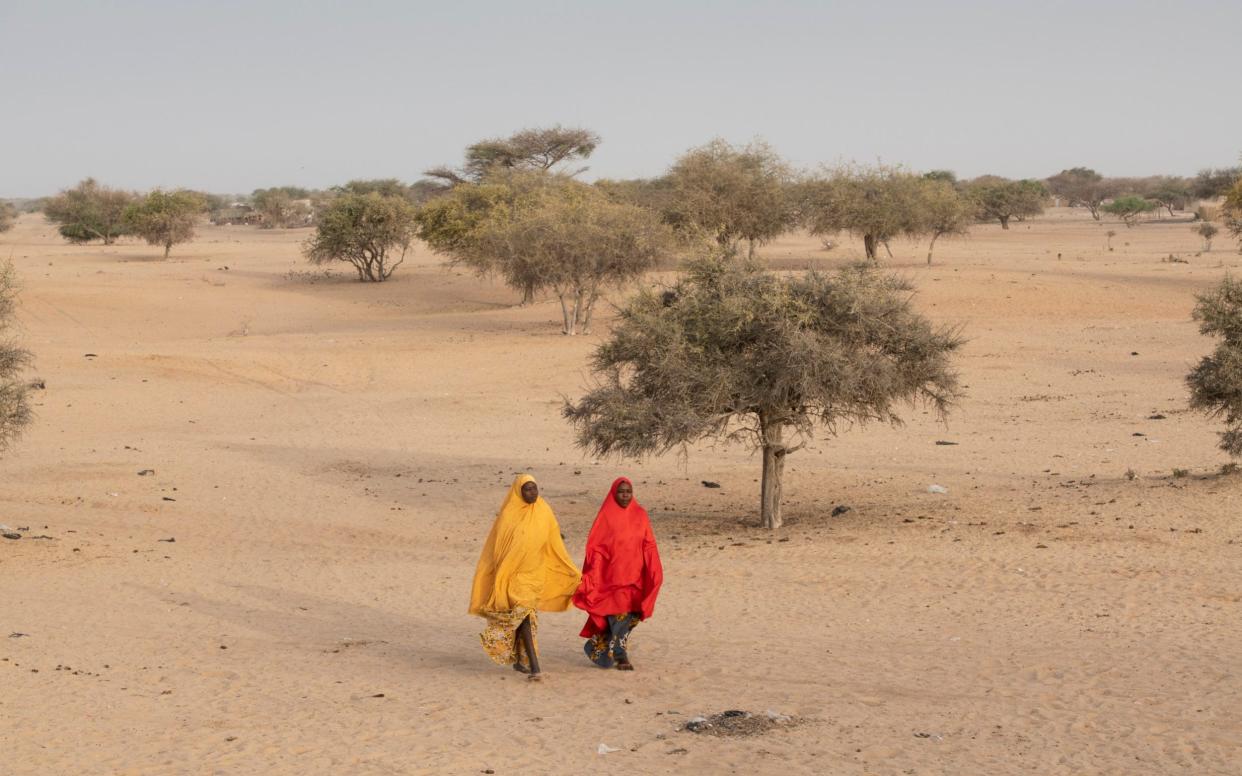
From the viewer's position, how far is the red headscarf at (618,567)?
1002 centimetres

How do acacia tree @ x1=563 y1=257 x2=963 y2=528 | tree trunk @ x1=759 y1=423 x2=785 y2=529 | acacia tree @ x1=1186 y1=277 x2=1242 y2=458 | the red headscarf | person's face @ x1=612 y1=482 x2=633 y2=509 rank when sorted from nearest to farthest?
1. person's face @ x1=612 y1=482 x2=633 y2=509
2. the red headscarf
3. acacia tree @ x1=563 y1=257 x2=963 y2=528
4. tree trunk @ x1=759 y1=423 x2=785 y2=529
5. acacia tree @ x1=1186 y1=277 x2=1242 y2=458

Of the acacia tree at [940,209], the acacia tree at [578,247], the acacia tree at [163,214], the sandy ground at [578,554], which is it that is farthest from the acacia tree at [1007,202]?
the sandy ground at [578,554]

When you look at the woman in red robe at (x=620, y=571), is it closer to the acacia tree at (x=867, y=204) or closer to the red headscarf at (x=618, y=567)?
the red headscarf at (x=618, y=567)

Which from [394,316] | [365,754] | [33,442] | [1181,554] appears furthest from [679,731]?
[394,316]

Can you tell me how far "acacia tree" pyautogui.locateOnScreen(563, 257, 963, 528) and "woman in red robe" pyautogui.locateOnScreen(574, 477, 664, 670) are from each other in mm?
5512

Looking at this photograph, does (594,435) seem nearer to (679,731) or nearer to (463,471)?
(463,471)

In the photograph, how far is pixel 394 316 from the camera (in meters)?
45.5

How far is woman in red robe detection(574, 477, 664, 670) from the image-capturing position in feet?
32.9

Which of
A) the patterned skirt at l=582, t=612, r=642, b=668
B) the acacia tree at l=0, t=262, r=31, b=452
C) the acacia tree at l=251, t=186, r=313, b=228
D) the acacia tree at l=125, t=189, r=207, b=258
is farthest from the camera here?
the acacia tree at l=251, t=186, r=313, b=228

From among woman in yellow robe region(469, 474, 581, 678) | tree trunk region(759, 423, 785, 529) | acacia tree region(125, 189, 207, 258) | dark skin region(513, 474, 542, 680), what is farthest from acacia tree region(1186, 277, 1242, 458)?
acacia tree region(125, 189, 207, 258)

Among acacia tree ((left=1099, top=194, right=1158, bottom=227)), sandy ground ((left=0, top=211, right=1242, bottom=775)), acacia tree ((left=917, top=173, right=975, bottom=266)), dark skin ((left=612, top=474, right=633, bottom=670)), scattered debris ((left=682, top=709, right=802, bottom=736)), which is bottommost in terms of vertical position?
sandy ground ((left=0, top=211, right=1242, bottom=775))

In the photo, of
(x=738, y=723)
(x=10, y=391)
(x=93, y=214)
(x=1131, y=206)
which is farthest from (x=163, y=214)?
(x=1131, y=206)

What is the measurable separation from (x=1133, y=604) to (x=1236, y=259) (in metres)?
46.5

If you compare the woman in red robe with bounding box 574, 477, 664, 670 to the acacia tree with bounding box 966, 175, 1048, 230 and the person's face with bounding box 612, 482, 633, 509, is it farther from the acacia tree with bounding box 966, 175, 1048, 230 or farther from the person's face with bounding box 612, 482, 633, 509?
the acacia tree with bounding box 966, 175, 1048, 230
